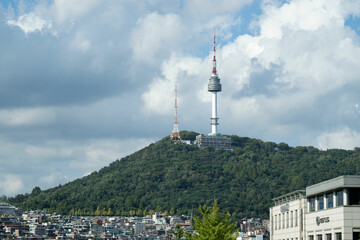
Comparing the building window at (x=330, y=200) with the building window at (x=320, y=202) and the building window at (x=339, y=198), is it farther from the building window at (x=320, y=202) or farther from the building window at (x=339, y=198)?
the building window at (x=320, y=202)

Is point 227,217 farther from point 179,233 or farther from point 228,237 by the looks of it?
point 179,233

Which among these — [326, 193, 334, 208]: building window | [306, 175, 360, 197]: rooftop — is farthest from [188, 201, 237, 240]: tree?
[326, 193, 334, 208]: building window

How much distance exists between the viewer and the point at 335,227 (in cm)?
9275

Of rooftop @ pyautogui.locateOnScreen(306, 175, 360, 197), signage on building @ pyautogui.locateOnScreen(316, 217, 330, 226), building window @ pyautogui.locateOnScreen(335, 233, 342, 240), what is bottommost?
A: building window @ pyautogui.locateOnScreen(335, 233, 342, 240)

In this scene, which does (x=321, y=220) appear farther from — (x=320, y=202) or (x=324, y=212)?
(x=320, y=202)

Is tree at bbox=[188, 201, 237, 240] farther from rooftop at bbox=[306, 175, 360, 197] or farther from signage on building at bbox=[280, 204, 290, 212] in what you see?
signage on building at bbox=[280, 204, 290, 212]

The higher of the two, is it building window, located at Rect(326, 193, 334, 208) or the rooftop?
the rooftop

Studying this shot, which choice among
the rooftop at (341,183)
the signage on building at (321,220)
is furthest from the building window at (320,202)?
the rooftop at (341,183)

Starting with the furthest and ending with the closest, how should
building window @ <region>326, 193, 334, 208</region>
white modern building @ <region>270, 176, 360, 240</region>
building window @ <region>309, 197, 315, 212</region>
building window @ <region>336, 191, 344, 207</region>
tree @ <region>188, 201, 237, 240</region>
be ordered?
building window @ <region>309, 197, 315, 212</region> < building window @ <region>326, 193, 334, 208</region> < building window @ <region>336, 191, 344, 207</region> < white modern building @ <region>270, 176, 360, 240</region> < tree @ <region>188, 201, 237, 240</region>

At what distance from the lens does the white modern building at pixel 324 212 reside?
89562 millimetres

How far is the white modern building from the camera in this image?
89.6 m

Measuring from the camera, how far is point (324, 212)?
320 ft

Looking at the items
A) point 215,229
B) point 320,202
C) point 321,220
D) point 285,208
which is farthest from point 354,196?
point 285,208

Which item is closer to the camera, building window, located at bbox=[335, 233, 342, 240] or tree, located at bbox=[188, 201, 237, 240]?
tree, located at bbox=[188, 201, 237, 240]
